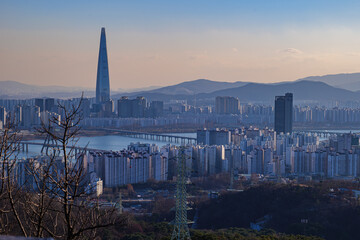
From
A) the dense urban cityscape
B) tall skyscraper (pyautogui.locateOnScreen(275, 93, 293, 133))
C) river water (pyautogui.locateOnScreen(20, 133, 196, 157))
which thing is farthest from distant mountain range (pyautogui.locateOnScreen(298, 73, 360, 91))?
river water (pyautogui.locateOnScreen(20, 133, 196, 157))

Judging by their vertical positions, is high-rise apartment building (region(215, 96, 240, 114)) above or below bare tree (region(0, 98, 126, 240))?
above

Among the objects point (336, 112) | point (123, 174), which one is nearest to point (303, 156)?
point (123, 174)

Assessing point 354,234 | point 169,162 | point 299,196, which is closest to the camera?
point 354,234

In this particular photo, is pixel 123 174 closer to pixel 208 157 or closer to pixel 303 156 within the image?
pixel 208 157

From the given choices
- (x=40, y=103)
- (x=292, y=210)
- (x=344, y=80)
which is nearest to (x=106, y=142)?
(x=40, y=103)

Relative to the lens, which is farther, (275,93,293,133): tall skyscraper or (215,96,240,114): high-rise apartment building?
(215,96,240,114): high-rise apartment building

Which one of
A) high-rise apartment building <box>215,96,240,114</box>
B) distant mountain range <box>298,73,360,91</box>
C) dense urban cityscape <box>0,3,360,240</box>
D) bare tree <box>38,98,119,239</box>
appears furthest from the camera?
distant mountain range <box>298,73,360,91</box>

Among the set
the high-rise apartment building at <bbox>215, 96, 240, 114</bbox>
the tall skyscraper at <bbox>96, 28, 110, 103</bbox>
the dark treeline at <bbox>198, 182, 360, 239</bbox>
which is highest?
the tall skyscraper at <bbox>96, 28, 110, 103</bbox>

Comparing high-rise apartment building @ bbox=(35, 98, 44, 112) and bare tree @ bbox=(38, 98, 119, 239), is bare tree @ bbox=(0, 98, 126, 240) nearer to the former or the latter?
bare tree @ bbox=(38, 98, 119, 239)
